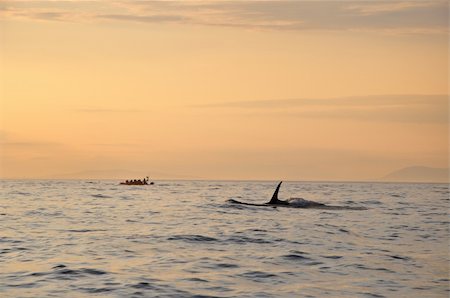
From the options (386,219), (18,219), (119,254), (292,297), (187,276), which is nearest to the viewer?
(292,297)

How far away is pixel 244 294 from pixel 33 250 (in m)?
11.1

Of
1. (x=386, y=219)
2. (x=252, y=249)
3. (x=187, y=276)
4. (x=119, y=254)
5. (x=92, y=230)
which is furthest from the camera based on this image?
(x=386, y=219)

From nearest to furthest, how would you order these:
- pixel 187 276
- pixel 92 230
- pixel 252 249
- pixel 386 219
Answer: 1. pixel 187 276
2. pixel 252 249
3. pixel 92 230
4. pixel 386 219

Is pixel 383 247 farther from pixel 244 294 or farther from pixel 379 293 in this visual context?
pixel 244 294

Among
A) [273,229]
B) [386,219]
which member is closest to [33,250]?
[273,229]

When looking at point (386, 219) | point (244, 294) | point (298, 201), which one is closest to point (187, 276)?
point (244, 294)

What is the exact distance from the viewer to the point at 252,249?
25.7m

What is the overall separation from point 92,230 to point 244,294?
56.5 ft

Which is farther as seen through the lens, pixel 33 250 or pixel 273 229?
pixel 273 229

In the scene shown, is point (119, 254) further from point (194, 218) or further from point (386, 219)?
point (386, 219)

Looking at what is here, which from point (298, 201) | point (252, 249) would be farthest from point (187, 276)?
point (298, 201)

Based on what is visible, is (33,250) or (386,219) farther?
(386,219)

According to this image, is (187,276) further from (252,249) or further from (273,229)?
(273,229)

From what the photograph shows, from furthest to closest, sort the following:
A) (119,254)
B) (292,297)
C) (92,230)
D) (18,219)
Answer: (18,219), (92,230), (119,254), (292,297)
